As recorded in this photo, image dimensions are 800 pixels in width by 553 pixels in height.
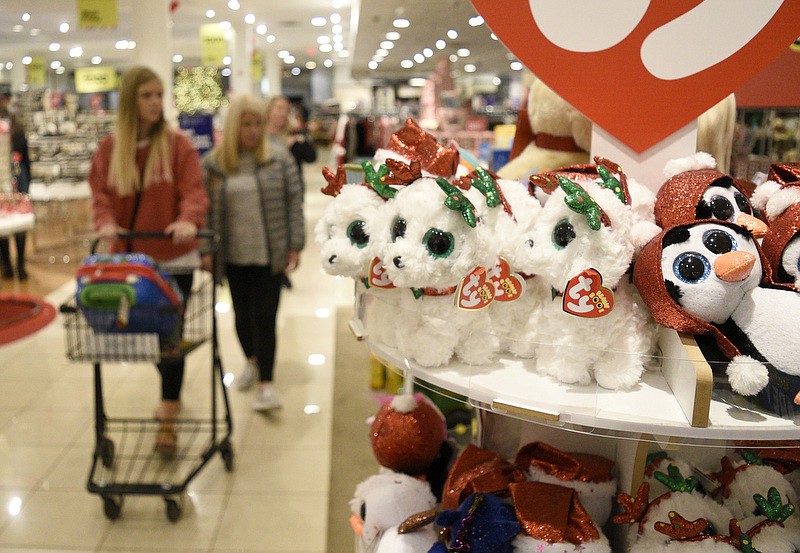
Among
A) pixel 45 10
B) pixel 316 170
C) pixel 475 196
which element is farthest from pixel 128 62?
pixel 475 196

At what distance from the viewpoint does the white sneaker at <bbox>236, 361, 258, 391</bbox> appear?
364cm

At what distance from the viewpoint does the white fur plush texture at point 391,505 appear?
1.36m

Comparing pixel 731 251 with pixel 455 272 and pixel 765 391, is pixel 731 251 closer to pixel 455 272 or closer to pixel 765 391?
pixel 765 391


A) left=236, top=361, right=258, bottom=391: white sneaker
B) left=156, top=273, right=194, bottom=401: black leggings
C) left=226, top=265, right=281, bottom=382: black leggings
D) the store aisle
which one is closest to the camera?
the store aisle

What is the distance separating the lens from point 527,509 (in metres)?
1.20

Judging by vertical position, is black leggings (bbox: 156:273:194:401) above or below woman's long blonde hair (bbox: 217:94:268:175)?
below

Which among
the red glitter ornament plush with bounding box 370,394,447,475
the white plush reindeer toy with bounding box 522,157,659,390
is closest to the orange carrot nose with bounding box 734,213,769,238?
the white plush reindeer toy with bounding box 522,157,659,390

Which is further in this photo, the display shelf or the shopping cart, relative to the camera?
the shopping cart

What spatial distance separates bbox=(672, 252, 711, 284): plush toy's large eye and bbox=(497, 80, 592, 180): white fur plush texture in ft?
2.29

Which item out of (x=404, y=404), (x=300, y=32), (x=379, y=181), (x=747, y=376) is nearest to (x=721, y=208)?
(x=747, y=376)

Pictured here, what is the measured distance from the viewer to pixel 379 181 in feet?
3.85

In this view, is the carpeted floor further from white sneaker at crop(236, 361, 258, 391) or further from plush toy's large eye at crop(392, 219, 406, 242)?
plush toy's large eye at crop(392, 219, 406, 242)

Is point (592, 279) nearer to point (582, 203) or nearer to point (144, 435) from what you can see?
point (582, 203)

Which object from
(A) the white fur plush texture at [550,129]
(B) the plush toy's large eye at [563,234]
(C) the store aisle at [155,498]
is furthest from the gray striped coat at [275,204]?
(B) the plush toy's large eye at [563,234]
